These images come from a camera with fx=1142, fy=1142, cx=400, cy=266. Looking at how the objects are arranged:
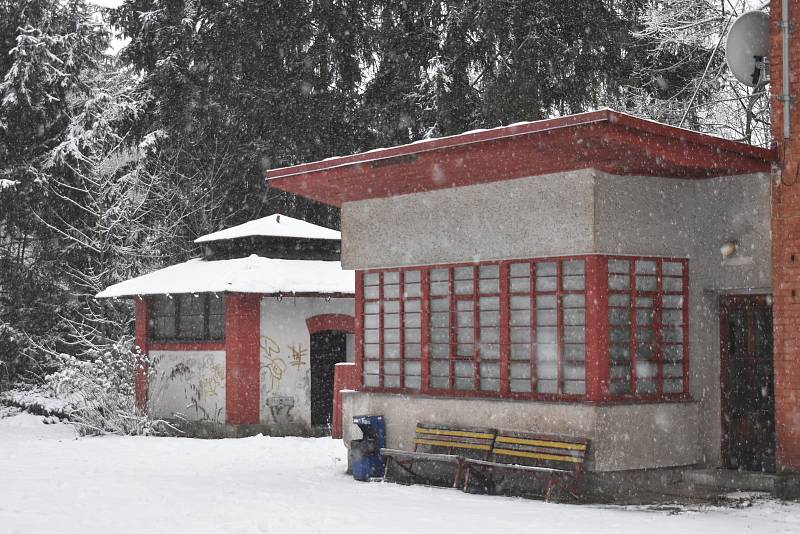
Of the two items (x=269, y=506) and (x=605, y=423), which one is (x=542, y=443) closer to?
(x=605, y=423)

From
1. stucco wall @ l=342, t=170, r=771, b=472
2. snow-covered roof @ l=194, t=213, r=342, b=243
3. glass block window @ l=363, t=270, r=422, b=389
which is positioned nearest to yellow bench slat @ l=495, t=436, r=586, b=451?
stucco wall @ l=342, t=170, r=771, b=472

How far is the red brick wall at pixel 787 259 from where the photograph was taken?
13.0 metres

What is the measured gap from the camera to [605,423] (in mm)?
13398

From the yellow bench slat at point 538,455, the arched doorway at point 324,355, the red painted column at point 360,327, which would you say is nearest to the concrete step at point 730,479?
the yellow bench slat at point 538,455

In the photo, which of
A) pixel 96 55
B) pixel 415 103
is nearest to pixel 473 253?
pixel 415 103

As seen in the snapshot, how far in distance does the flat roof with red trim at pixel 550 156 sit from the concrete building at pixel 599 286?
0.03m

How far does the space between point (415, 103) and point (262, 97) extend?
450 cm

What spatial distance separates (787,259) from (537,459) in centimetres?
382

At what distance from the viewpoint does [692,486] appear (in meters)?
13.9

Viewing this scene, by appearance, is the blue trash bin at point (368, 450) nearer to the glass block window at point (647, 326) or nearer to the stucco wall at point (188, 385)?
the glass block window at point (647, 326)

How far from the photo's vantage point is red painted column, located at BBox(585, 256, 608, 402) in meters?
13.5

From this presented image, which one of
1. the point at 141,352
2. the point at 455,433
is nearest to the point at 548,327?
the point at 455,433

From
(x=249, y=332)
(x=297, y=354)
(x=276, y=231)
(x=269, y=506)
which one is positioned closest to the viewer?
(x=269, y=506)

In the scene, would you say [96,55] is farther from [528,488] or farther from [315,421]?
[528,488]
